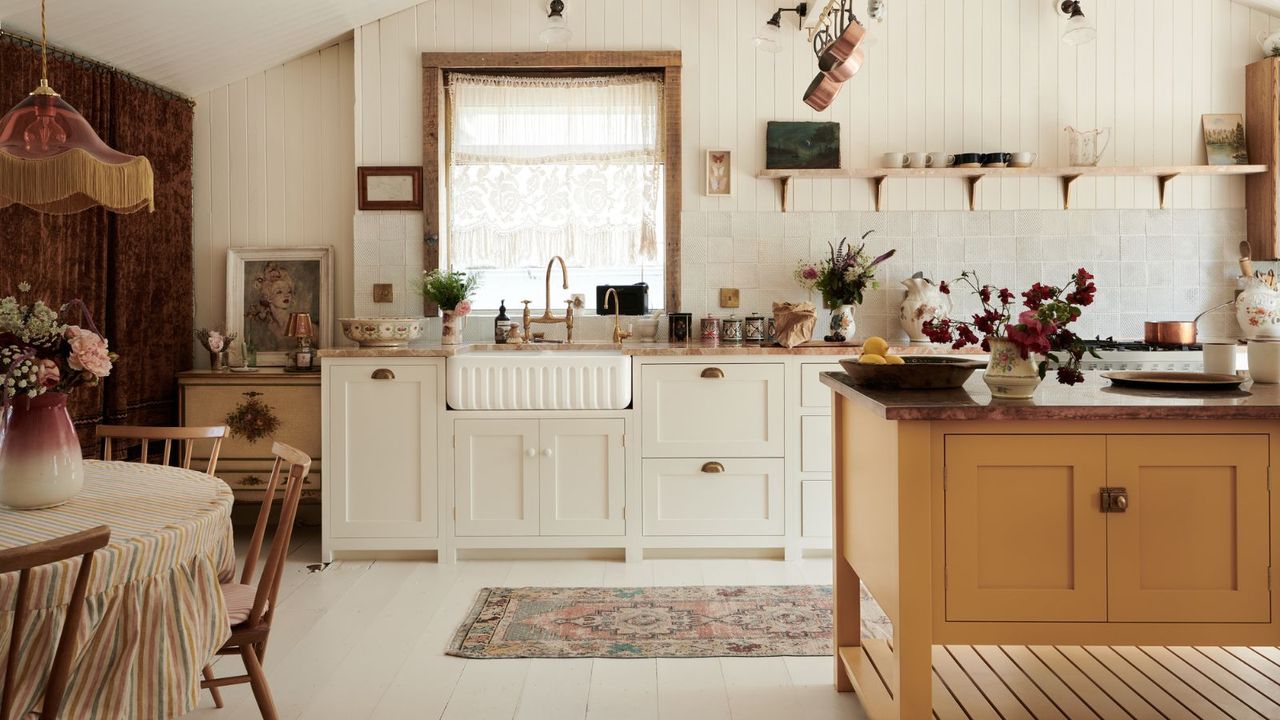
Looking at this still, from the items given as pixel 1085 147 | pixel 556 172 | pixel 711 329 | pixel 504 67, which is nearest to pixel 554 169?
pixel 556 172

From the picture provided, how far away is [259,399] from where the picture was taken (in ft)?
15.3

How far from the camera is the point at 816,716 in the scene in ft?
8.73

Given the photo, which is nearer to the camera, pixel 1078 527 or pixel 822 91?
pixel 1078 527

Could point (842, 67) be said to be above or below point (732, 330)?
above

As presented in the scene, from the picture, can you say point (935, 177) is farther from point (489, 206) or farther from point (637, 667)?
point (637, 667)

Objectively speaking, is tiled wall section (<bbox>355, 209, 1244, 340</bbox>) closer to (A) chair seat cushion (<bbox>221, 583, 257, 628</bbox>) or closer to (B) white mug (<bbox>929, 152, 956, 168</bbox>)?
(B) white mug (<bbox>929, 152, 956, 168</bbox>)

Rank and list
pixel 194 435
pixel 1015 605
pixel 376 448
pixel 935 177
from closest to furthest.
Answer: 1. pixel 1015 605
2. pixel 194 435
3. pixel 376 448
4. pixel 935 177

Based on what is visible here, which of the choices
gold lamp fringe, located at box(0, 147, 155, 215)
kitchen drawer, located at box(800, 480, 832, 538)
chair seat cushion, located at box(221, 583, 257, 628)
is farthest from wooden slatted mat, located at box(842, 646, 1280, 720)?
gold lamp fringe, located at box(0, 147, 155, 215)

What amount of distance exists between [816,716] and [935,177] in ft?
10.4

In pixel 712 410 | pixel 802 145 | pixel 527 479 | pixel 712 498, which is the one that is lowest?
pixel 712 498

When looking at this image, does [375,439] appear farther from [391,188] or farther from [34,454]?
[34,454]

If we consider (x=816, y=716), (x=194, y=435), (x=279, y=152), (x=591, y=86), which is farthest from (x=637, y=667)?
(x=279, y=152)

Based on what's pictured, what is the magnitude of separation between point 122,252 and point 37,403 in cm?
258

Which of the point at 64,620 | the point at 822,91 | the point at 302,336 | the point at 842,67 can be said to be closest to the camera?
the point at 64,620
